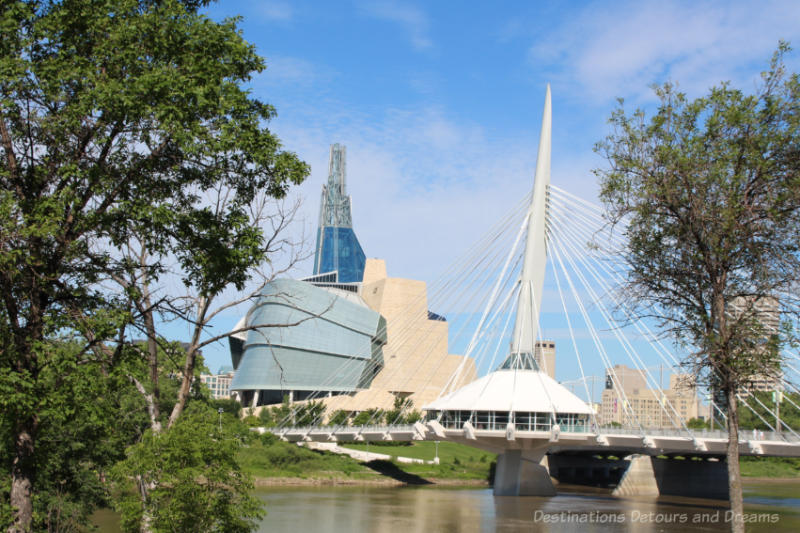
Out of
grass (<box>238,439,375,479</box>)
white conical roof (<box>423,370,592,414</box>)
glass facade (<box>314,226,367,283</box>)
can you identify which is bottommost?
grass (<box>238,439,375,479</box>)

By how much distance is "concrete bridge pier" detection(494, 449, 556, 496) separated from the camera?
5534 cm

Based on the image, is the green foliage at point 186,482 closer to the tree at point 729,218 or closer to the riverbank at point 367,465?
the tree at point 729,218

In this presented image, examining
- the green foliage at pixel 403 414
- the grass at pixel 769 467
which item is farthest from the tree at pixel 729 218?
the grass at pixel 769 467

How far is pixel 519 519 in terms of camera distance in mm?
40625

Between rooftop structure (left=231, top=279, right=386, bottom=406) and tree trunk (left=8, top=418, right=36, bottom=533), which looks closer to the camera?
tree trunk (left=8, top=418, right=36, bottom=533)

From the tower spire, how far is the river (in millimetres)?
9847

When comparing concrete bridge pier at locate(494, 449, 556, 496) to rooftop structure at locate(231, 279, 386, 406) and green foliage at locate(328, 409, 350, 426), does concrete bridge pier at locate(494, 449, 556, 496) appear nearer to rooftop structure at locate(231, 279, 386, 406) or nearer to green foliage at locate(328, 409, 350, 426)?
green foliage at locate(328, 409, 350, 426)

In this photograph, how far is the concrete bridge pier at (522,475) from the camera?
2179 inches

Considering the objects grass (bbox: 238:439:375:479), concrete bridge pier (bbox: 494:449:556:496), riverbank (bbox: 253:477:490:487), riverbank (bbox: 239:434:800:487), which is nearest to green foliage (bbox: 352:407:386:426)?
riverbank (bbox: 239:434:800:487)

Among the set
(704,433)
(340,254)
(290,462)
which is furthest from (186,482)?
(340,254)

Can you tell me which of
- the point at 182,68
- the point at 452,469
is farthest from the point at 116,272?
the point at 452,469

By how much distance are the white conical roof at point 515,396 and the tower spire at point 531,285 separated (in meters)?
1.21

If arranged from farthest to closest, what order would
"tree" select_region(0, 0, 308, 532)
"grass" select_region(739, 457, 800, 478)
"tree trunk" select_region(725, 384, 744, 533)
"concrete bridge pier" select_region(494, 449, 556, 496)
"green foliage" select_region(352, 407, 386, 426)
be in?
"grass" select_region(739, 457, 800, 478), "green foliage" select_region(352, 407, 386, 426), "concrete bridge pier" select_region(494, 449, 556, 496), "tree trunk" select_region(725, 384, 744, 533), "tree" select_region(0, 0, 308, 532)

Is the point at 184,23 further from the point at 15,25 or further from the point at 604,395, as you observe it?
the point at 604,395
